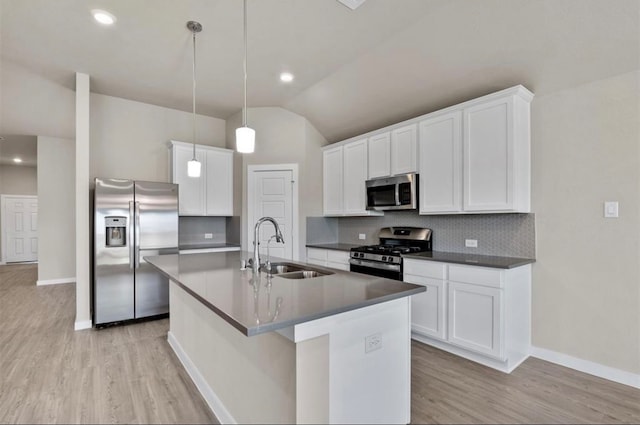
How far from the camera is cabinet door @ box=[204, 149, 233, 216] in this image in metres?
4.81

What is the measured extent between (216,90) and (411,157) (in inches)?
105

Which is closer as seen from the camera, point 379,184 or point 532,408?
point 532,408

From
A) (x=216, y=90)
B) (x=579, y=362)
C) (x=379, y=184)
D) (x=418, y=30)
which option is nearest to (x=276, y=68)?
(x=216, y=90)

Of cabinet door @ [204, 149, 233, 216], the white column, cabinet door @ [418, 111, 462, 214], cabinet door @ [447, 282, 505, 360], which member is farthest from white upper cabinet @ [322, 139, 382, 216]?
the white column

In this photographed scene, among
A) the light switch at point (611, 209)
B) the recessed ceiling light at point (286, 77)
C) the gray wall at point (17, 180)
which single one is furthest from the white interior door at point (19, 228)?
the light switch at point (611, 209)

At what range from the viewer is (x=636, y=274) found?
2424 mm

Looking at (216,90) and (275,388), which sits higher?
(216,90)

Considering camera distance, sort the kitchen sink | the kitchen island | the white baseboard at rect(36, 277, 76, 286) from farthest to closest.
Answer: the white baseboard at rect(36, 277, 76, 286) → the kitchen sink → the kitchen island

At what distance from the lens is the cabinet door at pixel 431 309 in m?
3.02

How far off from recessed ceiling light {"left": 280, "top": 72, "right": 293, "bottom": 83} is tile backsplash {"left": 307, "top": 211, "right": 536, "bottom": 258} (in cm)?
214

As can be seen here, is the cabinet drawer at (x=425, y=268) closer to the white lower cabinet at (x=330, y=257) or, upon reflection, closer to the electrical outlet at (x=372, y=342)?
the white lower cabinet at (x=330, y=257)

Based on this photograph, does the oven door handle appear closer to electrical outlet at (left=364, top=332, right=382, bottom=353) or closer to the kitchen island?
the kitchen island

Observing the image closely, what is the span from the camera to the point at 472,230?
3389mm

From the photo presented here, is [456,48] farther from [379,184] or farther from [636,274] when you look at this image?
[636,274]
